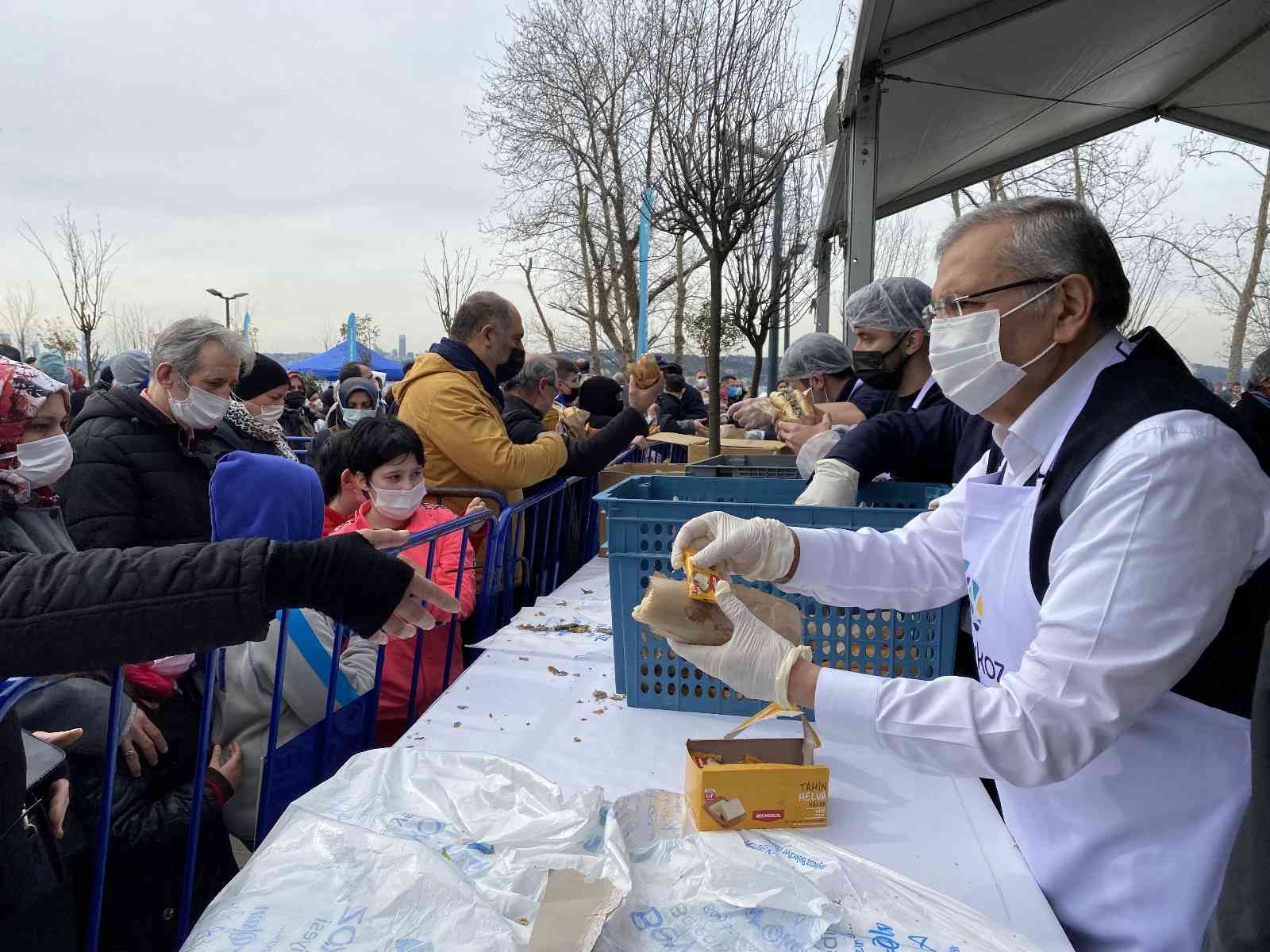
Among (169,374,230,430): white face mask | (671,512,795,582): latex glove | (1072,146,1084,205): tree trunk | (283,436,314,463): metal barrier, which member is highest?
(1072,146,1084,205): tree trunk

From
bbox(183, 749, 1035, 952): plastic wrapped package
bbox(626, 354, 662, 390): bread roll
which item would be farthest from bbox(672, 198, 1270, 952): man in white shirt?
bbox(626, 354, 662, 390): bread roll

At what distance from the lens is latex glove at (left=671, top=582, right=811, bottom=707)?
1.46 m

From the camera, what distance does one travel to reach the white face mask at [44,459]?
216cm

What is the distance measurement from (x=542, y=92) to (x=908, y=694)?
63.8 ft

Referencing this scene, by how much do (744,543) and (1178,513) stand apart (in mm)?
855

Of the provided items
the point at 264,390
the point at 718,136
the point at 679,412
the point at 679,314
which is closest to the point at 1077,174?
the point at 679,314

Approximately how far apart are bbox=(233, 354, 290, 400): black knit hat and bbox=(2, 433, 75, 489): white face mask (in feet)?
8.08

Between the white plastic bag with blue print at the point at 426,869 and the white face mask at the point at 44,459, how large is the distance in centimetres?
144

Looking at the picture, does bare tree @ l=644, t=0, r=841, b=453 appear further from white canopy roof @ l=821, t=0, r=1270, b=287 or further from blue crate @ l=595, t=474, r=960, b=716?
blue crate @ l=595, t=474, r=960, b=716

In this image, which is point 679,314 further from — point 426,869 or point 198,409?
point 426,869

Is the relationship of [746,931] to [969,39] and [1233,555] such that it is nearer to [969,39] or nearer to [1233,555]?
[1233,555]

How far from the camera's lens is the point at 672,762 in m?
1.82

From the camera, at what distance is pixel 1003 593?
1523 millimetres

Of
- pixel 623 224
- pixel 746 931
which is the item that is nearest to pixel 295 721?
pixel 746 931
